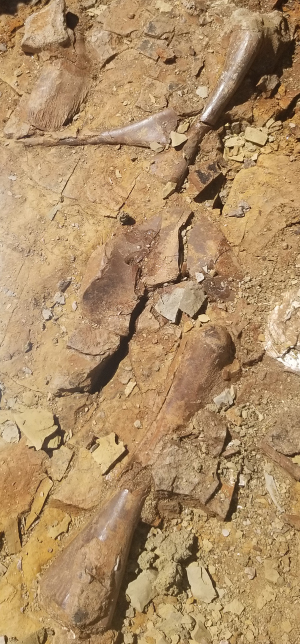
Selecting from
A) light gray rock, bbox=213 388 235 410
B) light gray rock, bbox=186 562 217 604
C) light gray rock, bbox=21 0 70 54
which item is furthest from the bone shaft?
light gray rock, bbox=186 562 217 604

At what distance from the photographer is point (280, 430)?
302 centimetres

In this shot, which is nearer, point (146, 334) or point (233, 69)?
point (146, 334)

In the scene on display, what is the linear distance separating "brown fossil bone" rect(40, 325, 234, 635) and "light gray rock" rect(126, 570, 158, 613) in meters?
0.11

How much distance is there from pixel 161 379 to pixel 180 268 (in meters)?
0.80

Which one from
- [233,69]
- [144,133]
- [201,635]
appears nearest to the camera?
[201,635]

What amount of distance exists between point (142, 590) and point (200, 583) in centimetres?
33

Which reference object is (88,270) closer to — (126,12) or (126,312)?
(126,312)

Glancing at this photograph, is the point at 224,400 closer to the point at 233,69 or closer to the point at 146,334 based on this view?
the point at 146,334

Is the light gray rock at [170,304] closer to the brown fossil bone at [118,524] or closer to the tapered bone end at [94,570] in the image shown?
the brown fossil bone at [118,524]

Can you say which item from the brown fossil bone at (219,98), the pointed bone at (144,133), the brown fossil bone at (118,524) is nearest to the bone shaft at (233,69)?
the brown fossil bone at (219,98)

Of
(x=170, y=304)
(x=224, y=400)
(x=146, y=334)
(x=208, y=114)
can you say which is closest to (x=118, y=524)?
(x=224, y=400)

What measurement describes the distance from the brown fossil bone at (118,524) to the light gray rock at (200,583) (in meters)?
0.40

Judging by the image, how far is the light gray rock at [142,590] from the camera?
2824mm

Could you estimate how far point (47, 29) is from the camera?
440 centimetres
